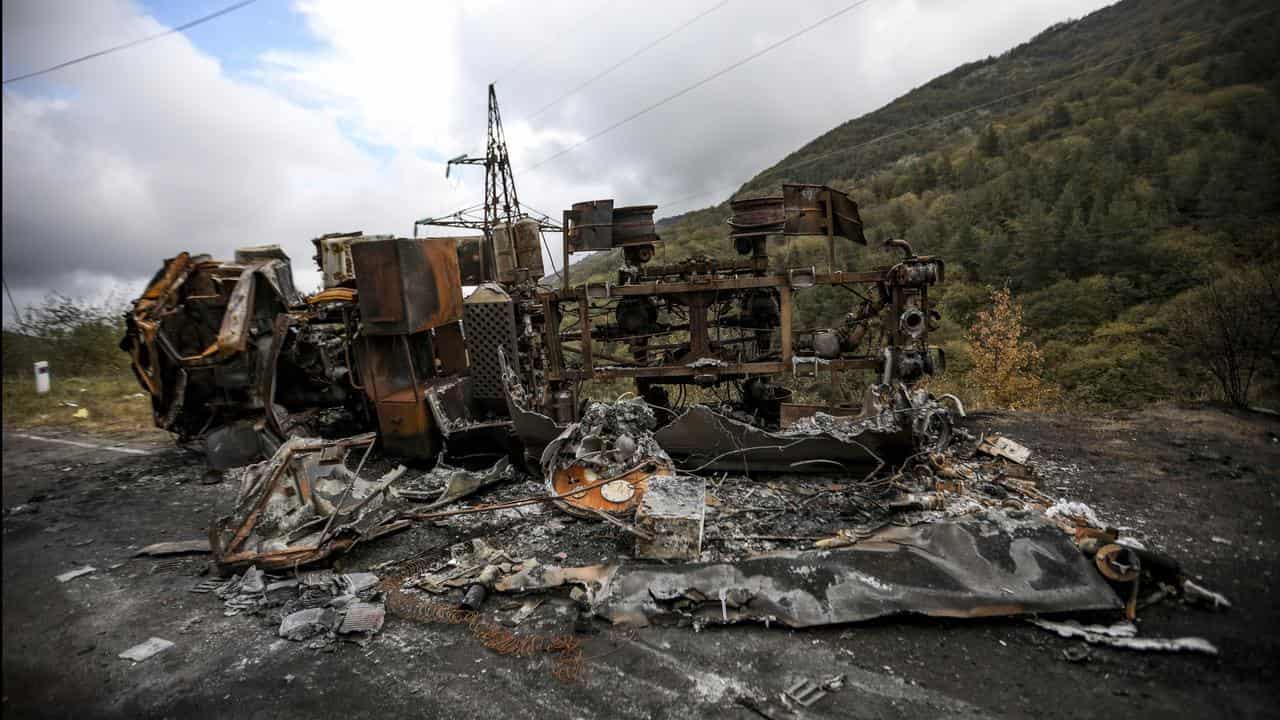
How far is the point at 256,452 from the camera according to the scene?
6832 millimetres

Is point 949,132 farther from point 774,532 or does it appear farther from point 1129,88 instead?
point 774,532

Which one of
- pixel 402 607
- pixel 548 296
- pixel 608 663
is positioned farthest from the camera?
pixel 548 296

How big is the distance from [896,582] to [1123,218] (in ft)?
78.2

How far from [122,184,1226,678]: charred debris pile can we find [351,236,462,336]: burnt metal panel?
28mm

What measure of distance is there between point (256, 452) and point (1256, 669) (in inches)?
354

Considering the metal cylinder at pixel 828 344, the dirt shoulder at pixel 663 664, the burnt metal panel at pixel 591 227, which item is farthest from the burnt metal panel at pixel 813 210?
the dirt shoulder at pixel 663 664

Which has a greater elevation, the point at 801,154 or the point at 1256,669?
the point at 801,154

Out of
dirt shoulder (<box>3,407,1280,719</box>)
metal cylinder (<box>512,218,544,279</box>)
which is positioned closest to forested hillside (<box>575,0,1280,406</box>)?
dirt shoulder (<box>3,407,1280,719</box>)

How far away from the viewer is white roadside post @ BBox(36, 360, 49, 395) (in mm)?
3393

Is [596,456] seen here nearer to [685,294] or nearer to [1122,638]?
[685,294]

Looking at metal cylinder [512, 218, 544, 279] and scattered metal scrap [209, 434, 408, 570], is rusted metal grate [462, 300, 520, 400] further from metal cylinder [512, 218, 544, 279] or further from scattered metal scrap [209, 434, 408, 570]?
metal cylinder [512, 218, 544, 279]

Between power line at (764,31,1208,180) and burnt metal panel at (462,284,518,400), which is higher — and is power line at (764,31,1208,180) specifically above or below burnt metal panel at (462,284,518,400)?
above

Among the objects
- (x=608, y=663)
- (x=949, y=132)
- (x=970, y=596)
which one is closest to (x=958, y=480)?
(x=970, y=596)

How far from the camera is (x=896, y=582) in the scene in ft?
11.1
